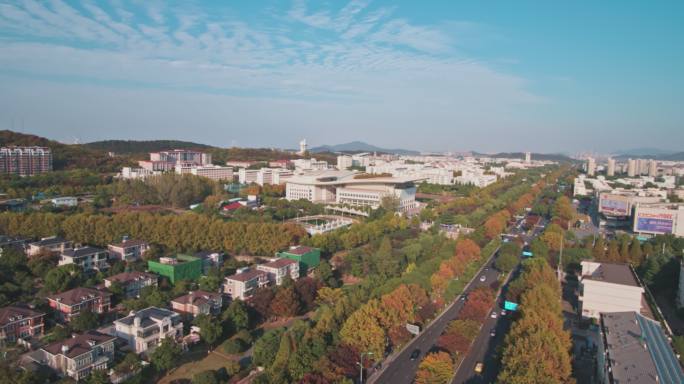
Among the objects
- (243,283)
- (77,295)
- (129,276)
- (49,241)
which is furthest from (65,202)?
(243,283)

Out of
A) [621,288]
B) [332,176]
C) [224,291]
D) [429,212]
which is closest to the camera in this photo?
[621,288]

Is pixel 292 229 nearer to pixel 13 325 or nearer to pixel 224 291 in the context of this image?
pixel 224 291

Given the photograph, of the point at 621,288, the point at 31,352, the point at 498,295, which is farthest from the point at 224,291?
the point at 621,288

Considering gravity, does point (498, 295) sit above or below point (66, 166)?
below

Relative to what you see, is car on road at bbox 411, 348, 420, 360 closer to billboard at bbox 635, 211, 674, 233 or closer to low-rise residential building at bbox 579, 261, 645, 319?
low-rise residential building at bbox 579, 261, 645, 319

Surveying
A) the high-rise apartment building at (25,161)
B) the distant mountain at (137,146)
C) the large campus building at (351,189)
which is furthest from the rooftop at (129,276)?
the distant mountain at (137,146)

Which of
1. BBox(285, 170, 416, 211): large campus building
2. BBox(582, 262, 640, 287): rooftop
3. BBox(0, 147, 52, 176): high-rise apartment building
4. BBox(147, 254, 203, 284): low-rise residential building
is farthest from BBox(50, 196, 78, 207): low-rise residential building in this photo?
BBox(582, 262, 640, 287): rooftop
